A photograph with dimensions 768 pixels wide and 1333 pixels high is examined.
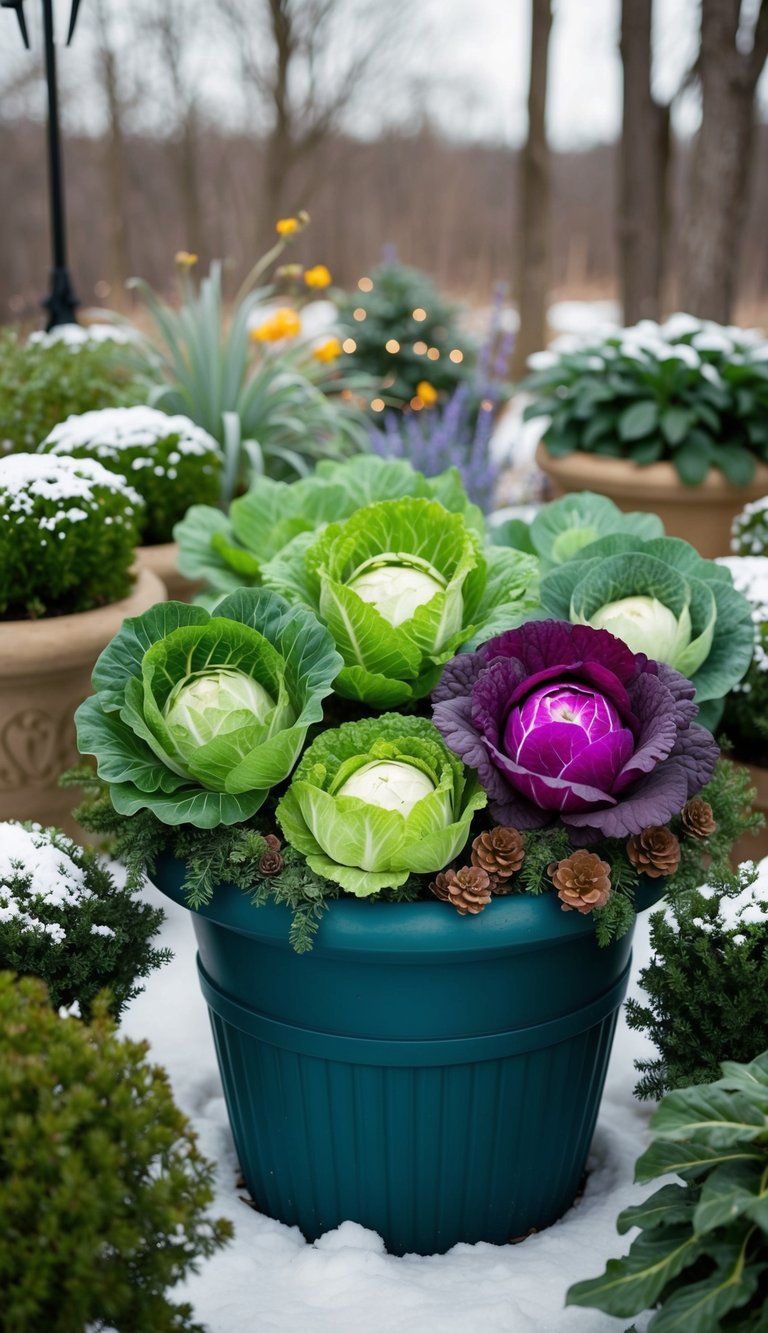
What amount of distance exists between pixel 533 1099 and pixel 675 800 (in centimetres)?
49

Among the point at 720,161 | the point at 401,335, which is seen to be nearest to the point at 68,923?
the point at 401,335

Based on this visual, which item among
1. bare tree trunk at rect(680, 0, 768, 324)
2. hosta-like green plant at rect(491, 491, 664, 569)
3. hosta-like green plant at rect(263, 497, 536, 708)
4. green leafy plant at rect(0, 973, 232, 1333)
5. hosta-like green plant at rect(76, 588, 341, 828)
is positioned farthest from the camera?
bare tree trunk at rect(680, 0, 768, 324)

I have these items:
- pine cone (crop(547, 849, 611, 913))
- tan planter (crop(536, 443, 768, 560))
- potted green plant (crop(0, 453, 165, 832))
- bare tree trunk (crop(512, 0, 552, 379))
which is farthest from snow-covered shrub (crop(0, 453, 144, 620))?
bare tree trunk (crop(512, 0, 552, 379))

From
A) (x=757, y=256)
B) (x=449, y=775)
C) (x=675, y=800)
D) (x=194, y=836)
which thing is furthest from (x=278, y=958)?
(x=757, y=256)

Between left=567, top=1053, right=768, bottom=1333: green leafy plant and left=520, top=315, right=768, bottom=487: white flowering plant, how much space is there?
2837 mm

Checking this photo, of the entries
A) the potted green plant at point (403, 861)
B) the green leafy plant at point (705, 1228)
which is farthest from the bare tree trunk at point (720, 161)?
the green leafy plant at point (705, 1228)

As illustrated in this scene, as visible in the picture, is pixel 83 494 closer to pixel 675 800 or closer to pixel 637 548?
pixel 637 548

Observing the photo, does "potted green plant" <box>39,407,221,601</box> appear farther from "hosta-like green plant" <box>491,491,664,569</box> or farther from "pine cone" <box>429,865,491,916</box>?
"pine cone" <box>429,865,491,916</box>

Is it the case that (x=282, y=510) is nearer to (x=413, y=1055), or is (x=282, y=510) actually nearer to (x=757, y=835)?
(x=413, y=1055)

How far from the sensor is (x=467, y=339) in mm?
6492

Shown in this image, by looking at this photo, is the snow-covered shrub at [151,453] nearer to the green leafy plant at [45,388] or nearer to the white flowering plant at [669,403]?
the green leafy plant at [45,388]

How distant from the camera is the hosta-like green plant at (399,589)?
5.40 feet

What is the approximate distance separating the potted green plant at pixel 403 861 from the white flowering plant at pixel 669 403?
2312mm

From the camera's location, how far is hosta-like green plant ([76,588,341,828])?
4.83 feet
